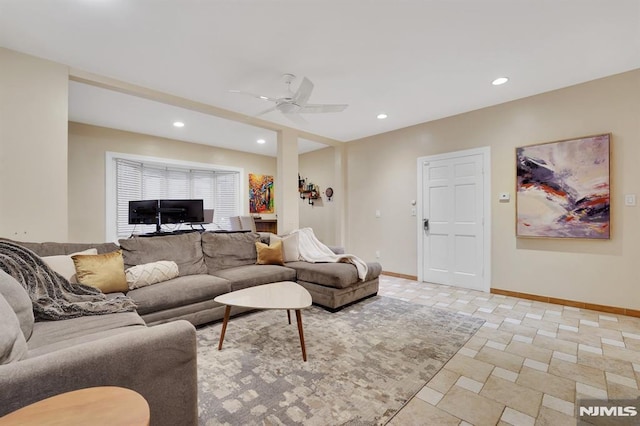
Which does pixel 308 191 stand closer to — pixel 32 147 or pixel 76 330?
pixel 32 147

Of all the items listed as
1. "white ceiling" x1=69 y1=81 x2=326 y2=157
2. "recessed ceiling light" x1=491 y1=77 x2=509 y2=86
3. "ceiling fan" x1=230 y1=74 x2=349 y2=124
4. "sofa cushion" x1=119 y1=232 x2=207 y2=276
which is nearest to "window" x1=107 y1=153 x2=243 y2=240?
"white ceiling" x1=69 y1=81 x2=326 y2=157

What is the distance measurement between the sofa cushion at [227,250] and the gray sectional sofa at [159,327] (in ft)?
0.04

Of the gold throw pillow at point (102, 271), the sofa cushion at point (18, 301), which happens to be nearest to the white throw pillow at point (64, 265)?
the gold throw pillow at point (102, 271)

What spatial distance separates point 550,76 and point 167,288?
14.9ft

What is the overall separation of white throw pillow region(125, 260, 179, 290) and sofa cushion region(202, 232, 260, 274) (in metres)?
0.51

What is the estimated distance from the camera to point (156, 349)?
1.17 m

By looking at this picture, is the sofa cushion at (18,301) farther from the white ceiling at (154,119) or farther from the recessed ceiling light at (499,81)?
the recessed ceiling light at (499,81)

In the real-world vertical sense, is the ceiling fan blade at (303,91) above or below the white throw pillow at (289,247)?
above

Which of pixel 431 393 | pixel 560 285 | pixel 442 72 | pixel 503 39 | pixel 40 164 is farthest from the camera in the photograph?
pixel 560 285

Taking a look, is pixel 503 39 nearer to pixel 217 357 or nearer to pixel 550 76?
pixel 550 76

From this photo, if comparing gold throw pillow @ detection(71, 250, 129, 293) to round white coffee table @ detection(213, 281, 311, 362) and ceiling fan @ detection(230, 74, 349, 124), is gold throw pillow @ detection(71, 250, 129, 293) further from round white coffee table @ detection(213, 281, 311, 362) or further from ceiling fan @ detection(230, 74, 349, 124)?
ceiling fan @ detection(230, 74, 349, 124)

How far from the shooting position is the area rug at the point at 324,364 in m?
1.58

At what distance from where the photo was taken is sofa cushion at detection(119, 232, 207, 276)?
2.83 meters

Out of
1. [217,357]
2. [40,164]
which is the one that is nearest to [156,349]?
[217,357]
